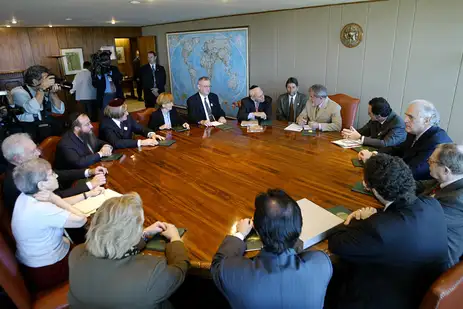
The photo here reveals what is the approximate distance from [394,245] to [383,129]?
199 cm

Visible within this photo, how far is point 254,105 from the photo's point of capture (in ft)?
14.0

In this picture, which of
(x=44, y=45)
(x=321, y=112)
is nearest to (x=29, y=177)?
(x=321, y=112)

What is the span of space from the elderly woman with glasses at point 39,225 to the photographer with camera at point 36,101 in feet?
9.22

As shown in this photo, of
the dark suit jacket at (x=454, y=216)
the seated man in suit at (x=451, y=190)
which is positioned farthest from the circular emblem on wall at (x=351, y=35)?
the dark suit jacket at (x=454, y=216)

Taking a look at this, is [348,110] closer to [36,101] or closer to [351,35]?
[351,35]

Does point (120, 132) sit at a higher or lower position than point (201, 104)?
lower

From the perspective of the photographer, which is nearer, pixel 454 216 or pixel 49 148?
pixel 454 216

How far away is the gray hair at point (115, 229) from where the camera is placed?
1174 mm

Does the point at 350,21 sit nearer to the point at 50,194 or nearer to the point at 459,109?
the point at 459,109

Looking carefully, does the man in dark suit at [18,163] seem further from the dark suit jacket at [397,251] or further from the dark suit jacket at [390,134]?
the dark suit jacket at [390,134]

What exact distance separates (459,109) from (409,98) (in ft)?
1.82

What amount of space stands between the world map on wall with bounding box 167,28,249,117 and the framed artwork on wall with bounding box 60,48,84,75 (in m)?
2.25

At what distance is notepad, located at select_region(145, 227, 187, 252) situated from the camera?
4.97ft

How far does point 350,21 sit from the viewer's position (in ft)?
A: 13.9
